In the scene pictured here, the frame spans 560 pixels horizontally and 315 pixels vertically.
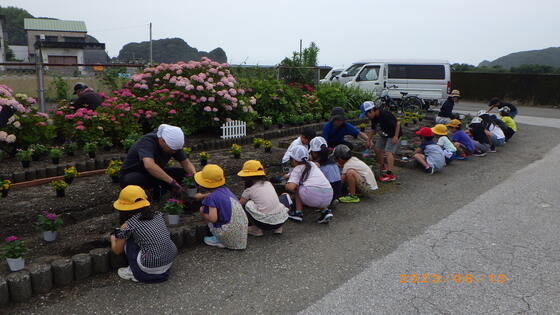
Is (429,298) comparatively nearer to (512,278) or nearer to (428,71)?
(512,278)

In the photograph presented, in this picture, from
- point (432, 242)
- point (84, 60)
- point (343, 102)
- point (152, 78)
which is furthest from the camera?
point (84, 60)

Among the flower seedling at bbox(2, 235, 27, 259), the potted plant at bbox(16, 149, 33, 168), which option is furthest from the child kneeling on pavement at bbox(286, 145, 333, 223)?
the potted plant at bbox(16, 149, 33, 168)

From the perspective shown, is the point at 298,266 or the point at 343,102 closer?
the point at 298,266

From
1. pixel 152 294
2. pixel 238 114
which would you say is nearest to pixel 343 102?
pixel 238 114

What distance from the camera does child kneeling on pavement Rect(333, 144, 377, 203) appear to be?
625 cm

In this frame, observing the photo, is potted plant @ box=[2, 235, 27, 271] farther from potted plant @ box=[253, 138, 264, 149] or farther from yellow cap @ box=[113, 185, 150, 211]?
potted plant @ box=[253, 138, 264, 149]

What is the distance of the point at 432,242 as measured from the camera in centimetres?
479

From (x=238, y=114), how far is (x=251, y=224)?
5.49m

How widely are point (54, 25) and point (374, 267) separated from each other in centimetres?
6296

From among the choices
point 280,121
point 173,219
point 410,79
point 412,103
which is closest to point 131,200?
point 173,219

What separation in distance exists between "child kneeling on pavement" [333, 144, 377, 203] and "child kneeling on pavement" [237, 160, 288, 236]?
5.74ft

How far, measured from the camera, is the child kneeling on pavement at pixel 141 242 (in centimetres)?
368

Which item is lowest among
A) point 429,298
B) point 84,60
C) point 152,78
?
point 429,298

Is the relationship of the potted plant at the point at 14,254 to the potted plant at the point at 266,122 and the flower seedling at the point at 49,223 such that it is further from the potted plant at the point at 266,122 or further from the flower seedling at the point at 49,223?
the potted plant at the point at 266,122
